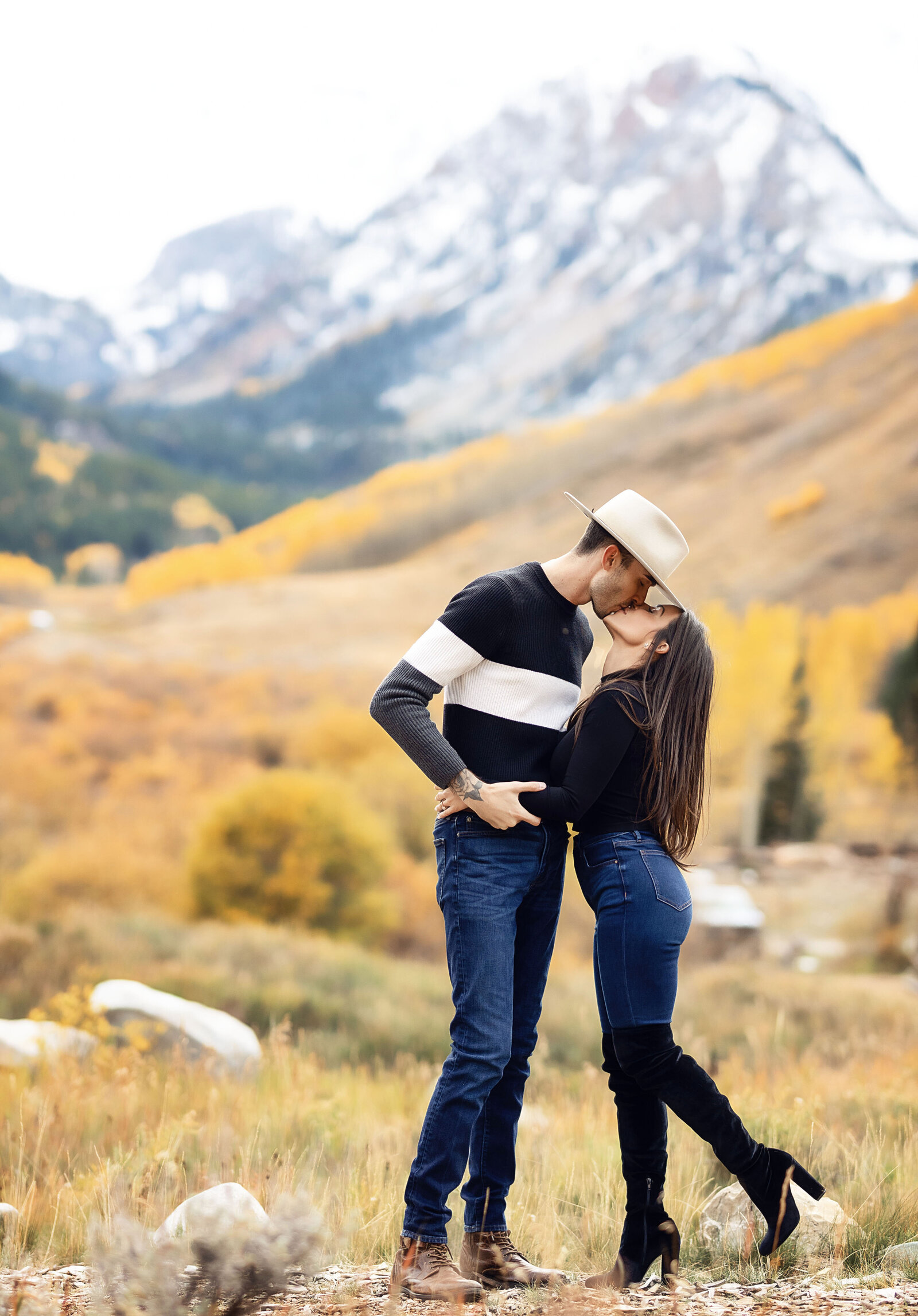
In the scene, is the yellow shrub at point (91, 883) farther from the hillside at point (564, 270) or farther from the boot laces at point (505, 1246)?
the hillside at point (564, 270)

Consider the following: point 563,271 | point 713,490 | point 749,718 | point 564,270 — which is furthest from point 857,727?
point 563,271

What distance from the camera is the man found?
2.44 m

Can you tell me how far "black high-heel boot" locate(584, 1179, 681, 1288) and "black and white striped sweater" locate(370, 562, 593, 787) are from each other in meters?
1.13

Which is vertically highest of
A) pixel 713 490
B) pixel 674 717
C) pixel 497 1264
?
pixel 713 490

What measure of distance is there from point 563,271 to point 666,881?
127335mm

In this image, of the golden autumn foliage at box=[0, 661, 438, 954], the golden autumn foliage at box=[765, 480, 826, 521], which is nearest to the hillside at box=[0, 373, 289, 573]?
the golden autumn foliage at box=[0, 661, 438, 954]

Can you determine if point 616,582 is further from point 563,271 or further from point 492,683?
point 563,271

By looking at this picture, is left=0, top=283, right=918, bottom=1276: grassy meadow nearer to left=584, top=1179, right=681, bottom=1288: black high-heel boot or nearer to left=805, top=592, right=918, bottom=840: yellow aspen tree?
left=805, top=592, right=918, bottom=840: yellow aspen tree

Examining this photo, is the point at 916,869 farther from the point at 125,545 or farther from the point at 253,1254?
the point at 125,545

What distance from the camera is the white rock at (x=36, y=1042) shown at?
4.82 meters

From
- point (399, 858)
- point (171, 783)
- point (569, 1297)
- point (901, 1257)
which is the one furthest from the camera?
point (171, 783)

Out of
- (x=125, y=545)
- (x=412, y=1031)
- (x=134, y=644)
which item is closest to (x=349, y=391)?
(x=125, y=545)

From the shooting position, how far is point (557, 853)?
2.67m

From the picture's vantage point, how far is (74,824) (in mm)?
17938
